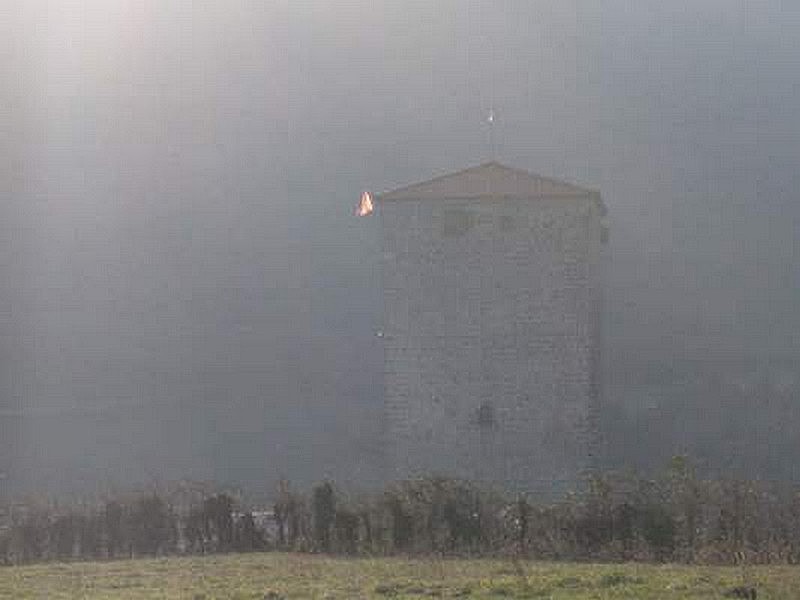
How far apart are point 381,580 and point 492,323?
50.3 feet

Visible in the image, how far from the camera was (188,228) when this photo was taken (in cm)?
4356

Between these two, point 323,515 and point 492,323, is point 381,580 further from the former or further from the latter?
point 492,323

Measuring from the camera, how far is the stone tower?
25.3 m

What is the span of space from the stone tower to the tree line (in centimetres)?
961

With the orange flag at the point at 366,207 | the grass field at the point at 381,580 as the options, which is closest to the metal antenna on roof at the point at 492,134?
the orange flag at the point at 366,207

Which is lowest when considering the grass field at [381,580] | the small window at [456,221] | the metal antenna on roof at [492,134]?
the grass field at [381,580]

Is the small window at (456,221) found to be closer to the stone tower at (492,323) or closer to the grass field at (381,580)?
the stone tower at (492,323)

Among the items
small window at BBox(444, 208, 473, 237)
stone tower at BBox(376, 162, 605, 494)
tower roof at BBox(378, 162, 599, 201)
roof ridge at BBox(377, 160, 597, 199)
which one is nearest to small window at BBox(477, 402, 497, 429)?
stone tower at BBox(376, 162, 605, 494)

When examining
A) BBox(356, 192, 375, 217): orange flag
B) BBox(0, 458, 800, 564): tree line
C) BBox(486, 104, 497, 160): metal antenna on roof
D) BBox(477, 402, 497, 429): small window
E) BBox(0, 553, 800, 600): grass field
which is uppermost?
BBox(486, 104, 497, 160): metal antenna on roof

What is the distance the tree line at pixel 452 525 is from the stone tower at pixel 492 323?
31.5 feet

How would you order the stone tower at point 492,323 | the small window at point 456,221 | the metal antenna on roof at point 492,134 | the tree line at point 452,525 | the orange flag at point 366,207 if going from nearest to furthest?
1. the tree line at point 452,525
2. the stone tower at point 492,323
3. the small window at point 456,221
4. the orange flag at point 366,207
5. the metal antenna on roof at point 492,134

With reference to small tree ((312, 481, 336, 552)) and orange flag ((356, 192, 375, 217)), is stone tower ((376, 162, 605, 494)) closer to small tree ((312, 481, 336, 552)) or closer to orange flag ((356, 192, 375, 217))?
orange flag ((356, 192, 375, 217))

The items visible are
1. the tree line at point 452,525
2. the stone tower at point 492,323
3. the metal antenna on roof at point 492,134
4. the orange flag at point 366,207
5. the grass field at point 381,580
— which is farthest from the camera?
the metal antenna on roof at point 492,134

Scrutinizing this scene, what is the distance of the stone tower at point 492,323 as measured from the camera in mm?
25281
